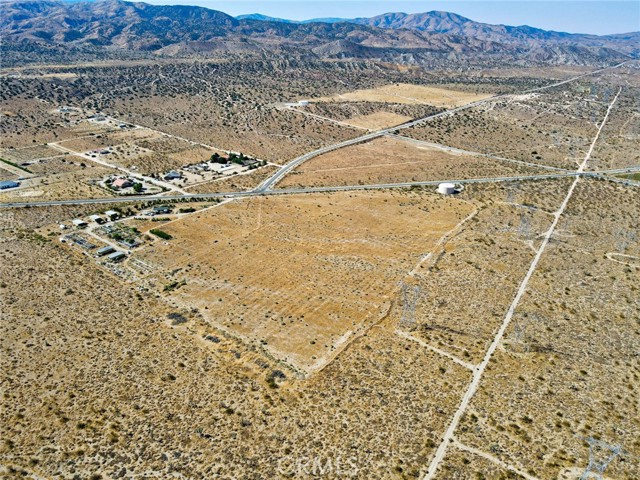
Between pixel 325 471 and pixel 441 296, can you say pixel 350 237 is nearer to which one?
pixel 441 296

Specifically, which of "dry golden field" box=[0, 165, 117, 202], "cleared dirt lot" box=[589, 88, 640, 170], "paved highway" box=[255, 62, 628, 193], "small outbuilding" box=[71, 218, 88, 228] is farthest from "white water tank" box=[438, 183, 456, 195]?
"small outbuilding" box=[71, 218, 88, 228]

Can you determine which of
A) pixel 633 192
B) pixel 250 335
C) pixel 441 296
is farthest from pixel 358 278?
pixel 633 192

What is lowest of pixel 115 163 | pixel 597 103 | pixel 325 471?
pixel 325 471

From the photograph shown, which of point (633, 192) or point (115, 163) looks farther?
point (115, 163)

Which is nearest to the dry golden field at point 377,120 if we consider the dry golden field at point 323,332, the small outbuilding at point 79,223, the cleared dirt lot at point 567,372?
the dry golden field at point 323,332

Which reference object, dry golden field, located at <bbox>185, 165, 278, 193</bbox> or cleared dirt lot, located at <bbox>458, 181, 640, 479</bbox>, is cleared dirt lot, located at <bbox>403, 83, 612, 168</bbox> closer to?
dry golden field, located at <bbox>185, 165, 278, 193</bbox>

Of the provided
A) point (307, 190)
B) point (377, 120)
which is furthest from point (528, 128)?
point (307, 190)

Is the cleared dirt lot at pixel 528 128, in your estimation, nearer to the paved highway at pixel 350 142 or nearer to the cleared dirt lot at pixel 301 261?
the paved highway at pixel 350 142
